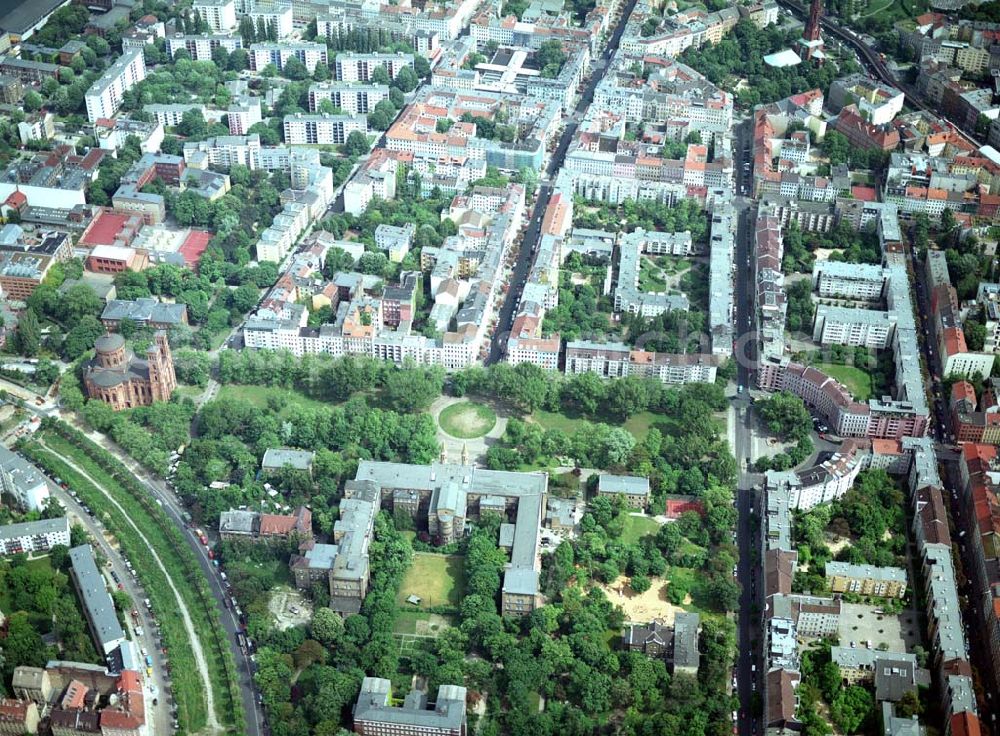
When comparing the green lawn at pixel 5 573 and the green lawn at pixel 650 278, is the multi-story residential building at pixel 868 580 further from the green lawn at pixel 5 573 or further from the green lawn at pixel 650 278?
the green lawn at pixel 5 573

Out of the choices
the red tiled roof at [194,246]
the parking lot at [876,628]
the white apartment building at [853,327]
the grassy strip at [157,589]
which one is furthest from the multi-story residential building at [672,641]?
the red tiled roof at [194,246]

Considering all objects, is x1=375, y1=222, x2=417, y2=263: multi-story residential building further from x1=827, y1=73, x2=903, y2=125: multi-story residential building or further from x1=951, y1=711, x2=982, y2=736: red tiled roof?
x1=951, y1=711, x2=982, y2=736: red tiled roof

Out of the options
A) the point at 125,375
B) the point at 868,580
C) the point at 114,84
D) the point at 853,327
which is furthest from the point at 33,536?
the point at 114,84

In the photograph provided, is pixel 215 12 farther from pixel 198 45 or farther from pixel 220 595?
pixel 220 595

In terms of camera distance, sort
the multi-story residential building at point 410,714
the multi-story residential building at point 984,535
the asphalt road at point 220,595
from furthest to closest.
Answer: the multi-story residential building at point 984,535 < the asphalt road at point 220,595 < the multi-story residential building at point 410,714

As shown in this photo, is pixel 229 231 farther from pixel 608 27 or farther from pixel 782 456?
pixel 608 27

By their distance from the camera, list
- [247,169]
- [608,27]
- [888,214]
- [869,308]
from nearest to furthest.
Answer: [869,308]
[888,214]
[247,169]
[608,27]

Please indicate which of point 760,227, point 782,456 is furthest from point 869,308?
point 782,456
